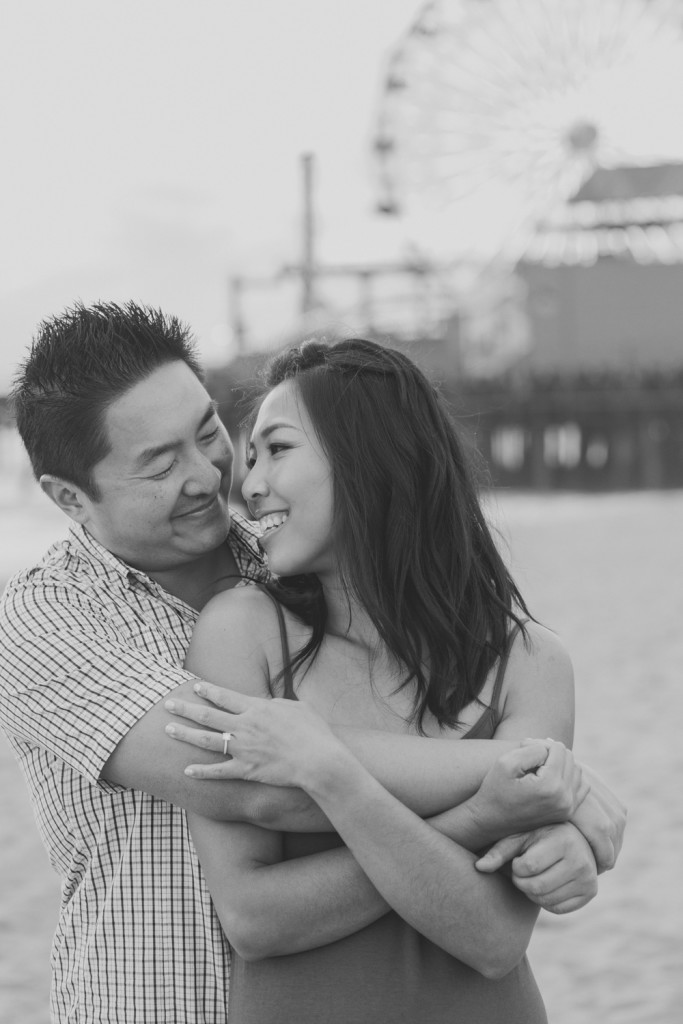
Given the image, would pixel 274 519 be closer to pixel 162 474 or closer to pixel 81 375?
pixel 162 474

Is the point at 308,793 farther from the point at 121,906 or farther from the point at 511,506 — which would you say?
the point at 511,506

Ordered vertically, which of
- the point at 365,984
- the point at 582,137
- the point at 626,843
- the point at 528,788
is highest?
the point at 528,788

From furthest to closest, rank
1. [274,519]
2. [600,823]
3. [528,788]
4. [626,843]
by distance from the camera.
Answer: [626,843], [274,519], [600,823], [528,788]

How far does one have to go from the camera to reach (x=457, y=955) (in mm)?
1835

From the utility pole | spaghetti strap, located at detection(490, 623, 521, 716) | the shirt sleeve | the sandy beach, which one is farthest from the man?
the utility pole

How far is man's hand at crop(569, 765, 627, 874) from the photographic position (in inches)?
74.1

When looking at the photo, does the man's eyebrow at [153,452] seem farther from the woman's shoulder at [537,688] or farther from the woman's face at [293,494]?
the woman's shoulder at [537,688]

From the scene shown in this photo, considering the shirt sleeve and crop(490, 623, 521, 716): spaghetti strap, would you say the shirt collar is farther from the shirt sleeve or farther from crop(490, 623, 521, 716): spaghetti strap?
crop(490, 623, 521, 716): spaghetti strap

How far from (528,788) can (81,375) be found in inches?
35.6

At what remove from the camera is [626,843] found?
6379 millimetres

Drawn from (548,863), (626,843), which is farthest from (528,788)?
(626,843)

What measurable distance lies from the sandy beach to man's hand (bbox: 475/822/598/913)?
87 centimetres

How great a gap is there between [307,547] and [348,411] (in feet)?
0.68

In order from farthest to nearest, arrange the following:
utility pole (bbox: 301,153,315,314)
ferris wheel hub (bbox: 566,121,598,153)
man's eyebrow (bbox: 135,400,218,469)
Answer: ferris wheel hub (bbox: 566,121,598,153), utility pole (bbox: 301,153,315,314), man's eyebrow (bbox: 135,400,218,469)
